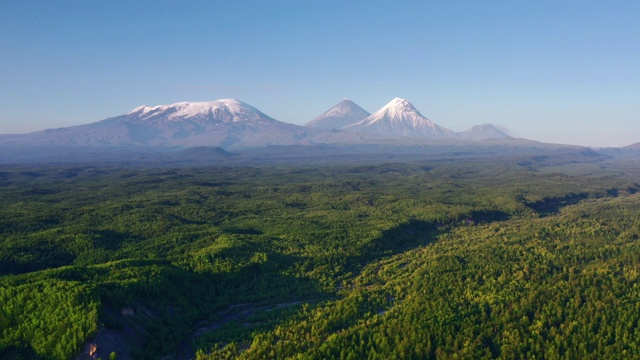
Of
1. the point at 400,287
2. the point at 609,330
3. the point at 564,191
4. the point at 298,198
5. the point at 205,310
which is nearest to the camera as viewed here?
the point at 609,330

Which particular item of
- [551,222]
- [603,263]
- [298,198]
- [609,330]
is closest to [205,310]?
[609,330]

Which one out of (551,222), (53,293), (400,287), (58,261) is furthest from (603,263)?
(58,261)

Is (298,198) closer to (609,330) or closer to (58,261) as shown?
(58,261)

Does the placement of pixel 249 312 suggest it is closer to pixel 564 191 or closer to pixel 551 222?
pixel 551 222

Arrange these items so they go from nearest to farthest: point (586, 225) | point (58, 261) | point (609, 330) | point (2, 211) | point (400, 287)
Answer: point (609, 330), point (400, 287), point (58, 261), point (586, 225), point (2, 211)

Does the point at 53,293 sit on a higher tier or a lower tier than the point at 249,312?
higher

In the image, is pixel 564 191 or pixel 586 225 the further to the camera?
pixel 564 191
